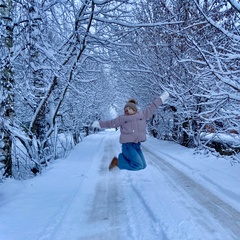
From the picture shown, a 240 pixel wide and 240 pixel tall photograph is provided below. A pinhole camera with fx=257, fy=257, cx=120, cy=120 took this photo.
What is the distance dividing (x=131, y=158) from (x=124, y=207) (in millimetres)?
1421

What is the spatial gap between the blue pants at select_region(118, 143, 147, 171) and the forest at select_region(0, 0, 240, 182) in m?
1.53

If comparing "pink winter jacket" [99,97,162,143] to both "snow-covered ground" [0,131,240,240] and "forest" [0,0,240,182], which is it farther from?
"forest" [0,0,240,182]

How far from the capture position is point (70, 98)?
1380 centimetres

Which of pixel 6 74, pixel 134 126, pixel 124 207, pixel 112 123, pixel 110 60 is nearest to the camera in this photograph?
pixel 124 207

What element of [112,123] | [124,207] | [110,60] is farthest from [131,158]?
[110,60]

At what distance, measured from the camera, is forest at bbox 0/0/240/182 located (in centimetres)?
427

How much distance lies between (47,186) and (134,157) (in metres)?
1.80

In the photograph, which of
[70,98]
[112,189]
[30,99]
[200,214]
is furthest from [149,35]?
[200,214]

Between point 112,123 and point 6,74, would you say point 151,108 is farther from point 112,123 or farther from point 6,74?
point 6,74

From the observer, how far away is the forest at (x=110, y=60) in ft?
14.0

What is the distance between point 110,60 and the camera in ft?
24.2

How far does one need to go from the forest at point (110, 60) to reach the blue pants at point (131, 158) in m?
1.53

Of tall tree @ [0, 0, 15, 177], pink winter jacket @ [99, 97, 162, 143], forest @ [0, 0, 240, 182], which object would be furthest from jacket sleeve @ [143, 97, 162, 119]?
tall tree @ [0, 0, 15, 177]

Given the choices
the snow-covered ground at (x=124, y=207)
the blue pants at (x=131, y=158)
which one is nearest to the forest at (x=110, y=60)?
the snow-covered ground at (x=124, y=207)
